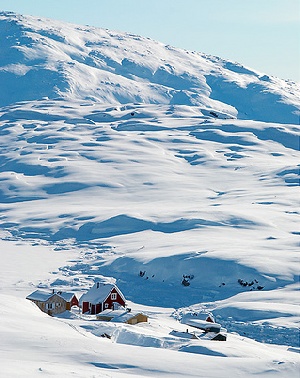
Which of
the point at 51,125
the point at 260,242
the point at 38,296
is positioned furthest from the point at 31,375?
the point at 51,125

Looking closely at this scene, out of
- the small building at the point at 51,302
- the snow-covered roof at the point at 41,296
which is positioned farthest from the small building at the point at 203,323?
the snow-covered roof at the point at 41,296

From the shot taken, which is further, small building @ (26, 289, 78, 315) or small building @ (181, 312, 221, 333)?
small building @ (26, 289, 78, 315)

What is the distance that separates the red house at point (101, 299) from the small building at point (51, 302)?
1.75 meters

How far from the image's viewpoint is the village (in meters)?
36.1

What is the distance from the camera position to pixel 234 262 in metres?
66.6

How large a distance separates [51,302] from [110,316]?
5240mm

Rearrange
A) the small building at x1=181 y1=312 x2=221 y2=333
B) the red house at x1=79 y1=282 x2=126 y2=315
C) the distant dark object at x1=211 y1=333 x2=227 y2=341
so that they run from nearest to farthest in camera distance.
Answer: the distant dark object at x1=211 y1=333 x2=227 y2=341 → the small building at x1=181 y1=312 x2=221 y2=333 → the red house at x1=79 y1=282 x2=126 y2=315

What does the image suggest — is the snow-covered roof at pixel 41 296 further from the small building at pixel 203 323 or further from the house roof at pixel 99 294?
the small building at pixel 203 323

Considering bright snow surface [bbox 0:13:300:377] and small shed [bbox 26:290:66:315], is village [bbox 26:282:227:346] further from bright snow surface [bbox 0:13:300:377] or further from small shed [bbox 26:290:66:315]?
bright snow surface [bbox 0:13:300:377]

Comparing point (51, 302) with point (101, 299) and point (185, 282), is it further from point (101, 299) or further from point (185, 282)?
point (185, 282)

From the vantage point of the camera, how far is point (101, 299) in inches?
1953

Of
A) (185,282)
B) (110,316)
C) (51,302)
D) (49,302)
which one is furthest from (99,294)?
(185,282)

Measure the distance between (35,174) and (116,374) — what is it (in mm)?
113463

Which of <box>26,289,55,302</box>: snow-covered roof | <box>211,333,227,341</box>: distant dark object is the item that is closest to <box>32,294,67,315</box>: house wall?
<box>26,289,55,302</box>: snow-covered roof
